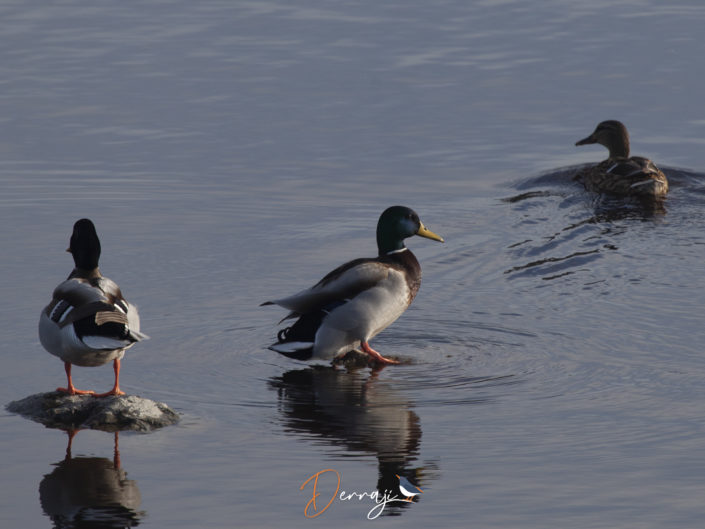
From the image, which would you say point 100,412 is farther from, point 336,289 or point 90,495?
point 336,289

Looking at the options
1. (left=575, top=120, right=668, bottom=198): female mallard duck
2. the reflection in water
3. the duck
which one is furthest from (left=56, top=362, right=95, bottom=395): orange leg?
(left=575, top=120, right=668, bottom=198): female mallard duck

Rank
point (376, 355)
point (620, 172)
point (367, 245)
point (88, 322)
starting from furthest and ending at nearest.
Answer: point (620, 172) → point (367, 245) → point (376, 355) → point (88, 322)

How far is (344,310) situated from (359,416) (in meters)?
1.36

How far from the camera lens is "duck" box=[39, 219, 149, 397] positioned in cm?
729

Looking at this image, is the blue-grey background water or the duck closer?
the blue-grey background water

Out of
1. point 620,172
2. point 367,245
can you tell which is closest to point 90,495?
point 367,245

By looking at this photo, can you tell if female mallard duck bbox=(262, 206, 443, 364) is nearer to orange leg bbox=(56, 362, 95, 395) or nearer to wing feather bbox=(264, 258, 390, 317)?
wing feather bbox=(264, 258, 390, 317)

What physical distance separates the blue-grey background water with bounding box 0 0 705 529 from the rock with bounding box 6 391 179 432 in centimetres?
16

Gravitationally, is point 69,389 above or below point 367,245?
below

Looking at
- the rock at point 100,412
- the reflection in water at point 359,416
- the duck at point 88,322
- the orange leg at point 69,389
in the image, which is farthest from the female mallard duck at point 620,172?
the orange leg at point 69,389

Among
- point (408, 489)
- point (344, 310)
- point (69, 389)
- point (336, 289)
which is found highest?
point (336, 289)

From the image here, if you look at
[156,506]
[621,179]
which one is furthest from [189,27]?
[156,506]

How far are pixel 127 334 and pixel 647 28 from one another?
14.8 m

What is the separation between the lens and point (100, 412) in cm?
750
